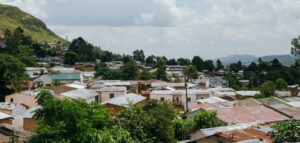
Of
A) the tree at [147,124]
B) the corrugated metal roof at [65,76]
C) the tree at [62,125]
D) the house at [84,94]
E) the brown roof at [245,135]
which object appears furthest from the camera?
the corrugated metal roof at [65,76]

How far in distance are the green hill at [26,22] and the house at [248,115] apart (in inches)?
3856

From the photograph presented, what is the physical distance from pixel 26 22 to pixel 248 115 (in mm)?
111410

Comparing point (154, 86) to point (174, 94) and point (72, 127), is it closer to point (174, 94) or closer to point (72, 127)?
point (174, 94)

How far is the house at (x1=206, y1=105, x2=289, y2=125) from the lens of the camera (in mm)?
18297

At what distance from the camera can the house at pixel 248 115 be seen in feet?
60.0

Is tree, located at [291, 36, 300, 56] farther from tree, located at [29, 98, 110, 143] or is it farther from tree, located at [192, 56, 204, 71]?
tree, located at [192, 56, 204, 71]

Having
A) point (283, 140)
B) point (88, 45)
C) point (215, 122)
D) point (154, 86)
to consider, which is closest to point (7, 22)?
point (88, 45)

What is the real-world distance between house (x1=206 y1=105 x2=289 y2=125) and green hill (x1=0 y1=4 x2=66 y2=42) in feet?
321

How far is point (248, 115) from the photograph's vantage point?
1944cm

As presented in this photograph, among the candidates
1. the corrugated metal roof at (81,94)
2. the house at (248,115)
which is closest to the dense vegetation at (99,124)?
the house at (248,115)

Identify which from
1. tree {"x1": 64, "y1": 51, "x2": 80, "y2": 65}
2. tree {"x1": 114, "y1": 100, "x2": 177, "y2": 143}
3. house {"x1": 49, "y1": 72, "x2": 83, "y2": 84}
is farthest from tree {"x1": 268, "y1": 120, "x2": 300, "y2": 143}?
tree {"x1": 64, "y1": 51, "x2": 80, "y2": 65}

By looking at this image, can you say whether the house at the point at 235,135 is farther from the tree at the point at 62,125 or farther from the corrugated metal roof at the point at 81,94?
the corrugated metal roof at the point at 81,94

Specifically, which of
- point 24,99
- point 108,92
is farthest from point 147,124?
point 108,92

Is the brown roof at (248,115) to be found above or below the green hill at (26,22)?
below
